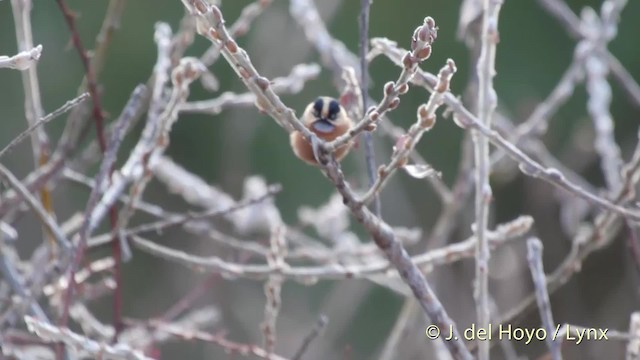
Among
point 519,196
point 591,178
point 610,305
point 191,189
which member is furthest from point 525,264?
point 191,189

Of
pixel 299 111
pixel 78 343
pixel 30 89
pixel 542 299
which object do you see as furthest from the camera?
pixel 299 111

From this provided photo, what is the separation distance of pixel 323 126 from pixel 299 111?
14.4 ft

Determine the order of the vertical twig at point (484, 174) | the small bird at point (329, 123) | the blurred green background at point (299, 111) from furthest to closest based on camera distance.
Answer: the blurred green background at point (299, 111), the small bird at point (329, 123), the vertical twig at point (484, 174)

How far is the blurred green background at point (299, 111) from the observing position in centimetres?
581

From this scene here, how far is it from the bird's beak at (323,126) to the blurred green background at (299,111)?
10.4 ft

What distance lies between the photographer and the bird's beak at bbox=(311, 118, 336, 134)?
6.30 feet

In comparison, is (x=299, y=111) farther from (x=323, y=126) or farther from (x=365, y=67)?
(x=365, y=67)

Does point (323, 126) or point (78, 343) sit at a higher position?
point (323, 126)

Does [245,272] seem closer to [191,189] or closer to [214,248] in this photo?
[191,189]

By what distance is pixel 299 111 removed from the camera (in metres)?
6.32

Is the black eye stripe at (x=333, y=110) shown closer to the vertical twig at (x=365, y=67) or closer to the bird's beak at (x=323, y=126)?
the bird's beak at (x=323, y=126)

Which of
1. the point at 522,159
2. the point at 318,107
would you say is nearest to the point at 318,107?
the point at 318,107

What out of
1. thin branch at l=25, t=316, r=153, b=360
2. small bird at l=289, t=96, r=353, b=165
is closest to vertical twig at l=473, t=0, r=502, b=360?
small bird at l=289, t=96, r=353, b=165

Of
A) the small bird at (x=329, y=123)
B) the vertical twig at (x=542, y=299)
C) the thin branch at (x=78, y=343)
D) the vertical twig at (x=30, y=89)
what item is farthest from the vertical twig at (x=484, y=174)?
the vertical twig at (x=30, y=89)
